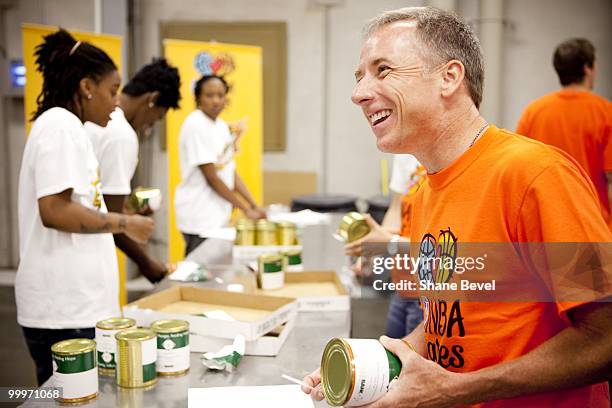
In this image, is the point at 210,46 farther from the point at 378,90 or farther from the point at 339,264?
the point at 378,90

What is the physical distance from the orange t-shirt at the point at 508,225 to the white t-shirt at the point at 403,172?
153 centimetres

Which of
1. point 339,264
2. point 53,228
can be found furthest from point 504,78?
point 53,228

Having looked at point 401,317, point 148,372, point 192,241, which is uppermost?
point 148,372

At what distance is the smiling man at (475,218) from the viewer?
0.91 meters

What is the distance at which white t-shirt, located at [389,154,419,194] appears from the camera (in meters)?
2.67

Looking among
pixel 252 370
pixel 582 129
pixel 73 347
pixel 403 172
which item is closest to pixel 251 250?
pixel 403 172

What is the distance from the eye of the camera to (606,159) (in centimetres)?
291

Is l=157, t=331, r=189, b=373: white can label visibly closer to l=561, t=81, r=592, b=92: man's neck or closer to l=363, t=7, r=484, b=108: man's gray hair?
l=363, t=7, r=484, b=108: man's gray hair

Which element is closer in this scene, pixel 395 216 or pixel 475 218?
pixel 475 218

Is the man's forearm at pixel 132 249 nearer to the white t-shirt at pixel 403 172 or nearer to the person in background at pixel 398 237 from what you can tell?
the person in background at pixel 398 237

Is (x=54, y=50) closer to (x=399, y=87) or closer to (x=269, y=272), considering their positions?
(x=269, y=272)

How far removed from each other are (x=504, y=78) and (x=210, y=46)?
307 centimetres

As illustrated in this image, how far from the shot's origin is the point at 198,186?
3838mm

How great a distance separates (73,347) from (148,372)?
0.18 m
